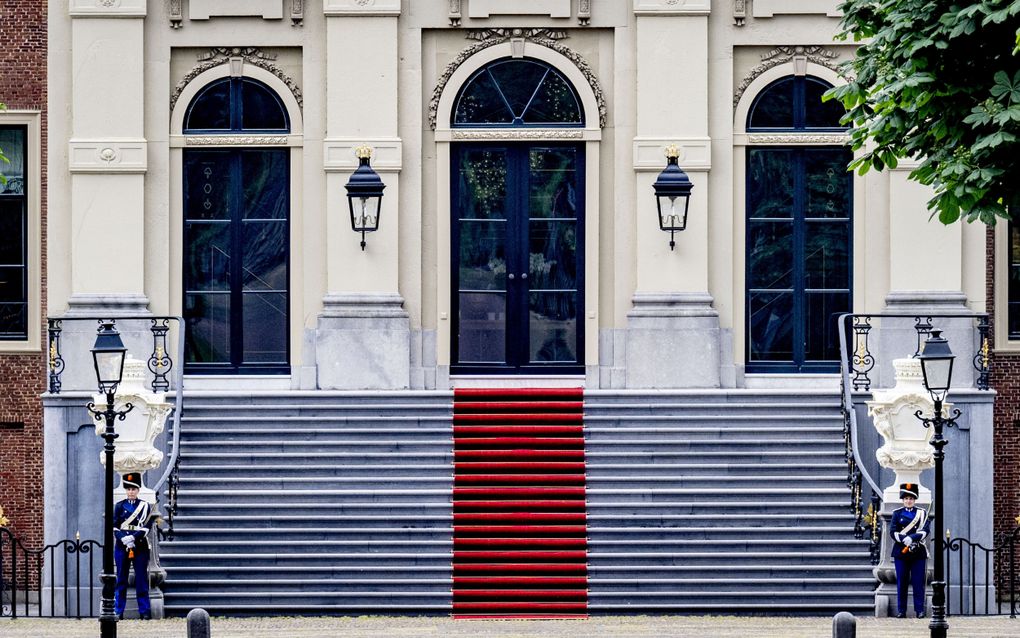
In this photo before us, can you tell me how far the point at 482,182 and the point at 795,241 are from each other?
441cm

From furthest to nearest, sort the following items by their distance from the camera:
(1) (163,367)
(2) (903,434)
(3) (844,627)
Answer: (1) (163,367) → (2) (903,434) → (3) (844,627)

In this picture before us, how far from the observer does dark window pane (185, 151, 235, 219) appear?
26.1 meters

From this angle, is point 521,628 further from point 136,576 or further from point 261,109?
point 261,109

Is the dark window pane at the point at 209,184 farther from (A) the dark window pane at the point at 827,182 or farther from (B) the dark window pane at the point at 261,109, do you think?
(A) the dark window pane at the point at 827,182

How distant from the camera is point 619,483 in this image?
899 inches

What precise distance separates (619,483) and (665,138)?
531 centimetres

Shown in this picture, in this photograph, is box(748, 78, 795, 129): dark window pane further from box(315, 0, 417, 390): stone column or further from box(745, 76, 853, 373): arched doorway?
box(315, 0, 417, 390): stone column

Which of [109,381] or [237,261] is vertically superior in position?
[237,261]

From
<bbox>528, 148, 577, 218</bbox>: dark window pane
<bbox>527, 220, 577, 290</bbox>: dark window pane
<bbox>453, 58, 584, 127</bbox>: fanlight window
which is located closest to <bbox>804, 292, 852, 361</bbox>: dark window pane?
<bbox>527, 220, 577, 290</bbox>: dark window pane

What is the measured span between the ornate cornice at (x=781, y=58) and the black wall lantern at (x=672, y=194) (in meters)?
1.28

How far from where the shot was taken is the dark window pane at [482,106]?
1029 inches

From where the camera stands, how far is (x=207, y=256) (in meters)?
26.2

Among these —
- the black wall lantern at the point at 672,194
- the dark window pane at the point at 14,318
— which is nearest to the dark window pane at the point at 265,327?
the dark window pane at the point at 14,318

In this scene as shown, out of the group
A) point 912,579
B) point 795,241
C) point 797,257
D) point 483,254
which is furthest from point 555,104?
point 912,579
